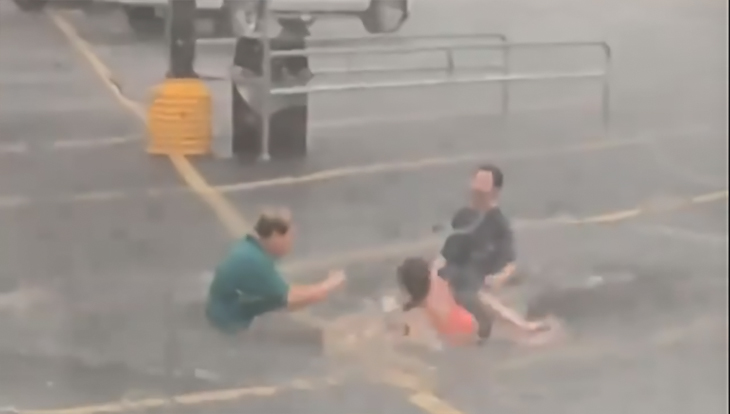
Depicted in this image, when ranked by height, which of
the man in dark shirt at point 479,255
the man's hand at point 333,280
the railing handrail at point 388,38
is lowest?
the man's hand at point 333,280

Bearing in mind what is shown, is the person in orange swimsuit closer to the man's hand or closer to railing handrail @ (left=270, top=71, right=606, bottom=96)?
the man's hand

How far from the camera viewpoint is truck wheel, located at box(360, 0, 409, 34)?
A: 8.41 feet

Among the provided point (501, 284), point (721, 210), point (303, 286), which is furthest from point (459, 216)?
point (721, 210)

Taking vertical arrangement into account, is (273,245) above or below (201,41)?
below

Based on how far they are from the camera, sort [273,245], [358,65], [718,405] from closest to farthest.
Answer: [718,405] < [273,245] < [358,65]

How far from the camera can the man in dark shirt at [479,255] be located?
1.93 m

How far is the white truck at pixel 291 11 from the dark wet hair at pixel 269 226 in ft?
1.38

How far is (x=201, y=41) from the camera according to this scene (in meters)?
2.48

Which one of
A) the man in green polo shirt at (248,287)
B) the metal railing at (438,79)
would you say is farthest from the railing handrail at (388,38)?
the man in green polo shirt at (248,287)

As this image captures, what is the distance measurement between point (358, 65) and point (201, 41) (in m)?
0.53

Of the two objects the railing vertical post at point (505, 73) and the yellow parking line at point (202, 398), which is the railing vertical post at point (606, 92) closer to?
the railing vertical post at point (505, 73)

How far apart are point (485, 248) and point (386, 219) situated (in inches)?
24.1

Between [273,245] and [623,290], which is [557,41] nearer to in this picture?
[623,290]

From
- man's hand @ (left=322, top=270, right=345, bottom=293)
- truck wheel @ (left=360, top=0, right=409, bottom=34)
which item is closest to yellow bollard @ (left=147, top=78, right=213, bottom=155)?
truck wheel @ (left=360, top=0, right=409, bottom=34)
